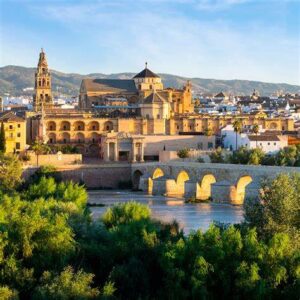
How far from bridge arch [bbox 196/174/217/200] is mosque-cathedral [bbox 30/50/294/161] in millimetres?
8355

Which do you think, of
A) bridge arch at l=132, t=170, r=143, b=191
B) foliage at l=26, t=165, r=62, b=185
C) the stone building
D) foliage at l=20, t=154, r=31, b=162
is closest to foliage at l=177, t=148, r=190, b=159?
bridge arch at l=132, t=170, r=143, b=191

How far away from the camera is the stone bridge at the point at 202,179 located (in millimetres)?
35481

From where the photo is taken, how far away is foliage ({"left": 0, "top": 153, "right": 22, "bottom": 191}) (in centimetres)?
3638

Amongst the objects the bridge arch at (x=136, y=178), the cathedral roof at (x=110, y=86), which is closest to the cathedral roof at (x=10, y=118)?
the bridge arch at (x=136, y=178)

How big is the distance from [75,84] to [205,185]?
13313 cm

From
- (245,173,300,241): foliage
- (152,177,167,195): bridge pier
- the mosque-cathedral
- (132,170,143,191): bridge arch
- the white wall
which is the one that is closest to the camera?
(245,173,300,241): foliage

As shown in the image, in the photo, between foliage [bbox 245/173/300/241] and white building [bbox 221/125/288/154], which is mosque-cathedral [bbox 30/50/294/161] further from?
foliage [bbox 245/173/300/241]

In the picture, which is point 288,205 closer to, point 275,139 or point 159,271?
point 159,271

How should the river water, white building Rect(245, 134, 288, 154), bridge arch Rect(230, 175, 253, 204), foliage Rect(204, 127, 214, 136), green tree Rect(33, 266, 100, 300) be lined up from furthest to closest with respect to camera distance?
foliage Rect(204, 127, 214, 136), white building Rect(245, 134, 288, 154), bridge arch Rect(230, 175, 253, 204), the river water, green tree Rect(33, 266, 100, 300)

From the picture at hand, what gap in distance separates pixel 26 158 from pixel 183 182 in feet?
27.4

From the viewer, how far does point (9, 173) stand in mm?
37312

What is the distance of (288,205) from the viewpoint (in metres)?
20.2

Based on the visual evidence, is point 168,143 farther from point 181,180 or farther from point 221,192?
point 221,192

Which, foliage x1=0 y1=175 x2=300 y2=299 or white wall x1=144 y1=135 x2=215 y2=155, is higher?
white wall x1=144 y1=135 x2=215 y2=155
